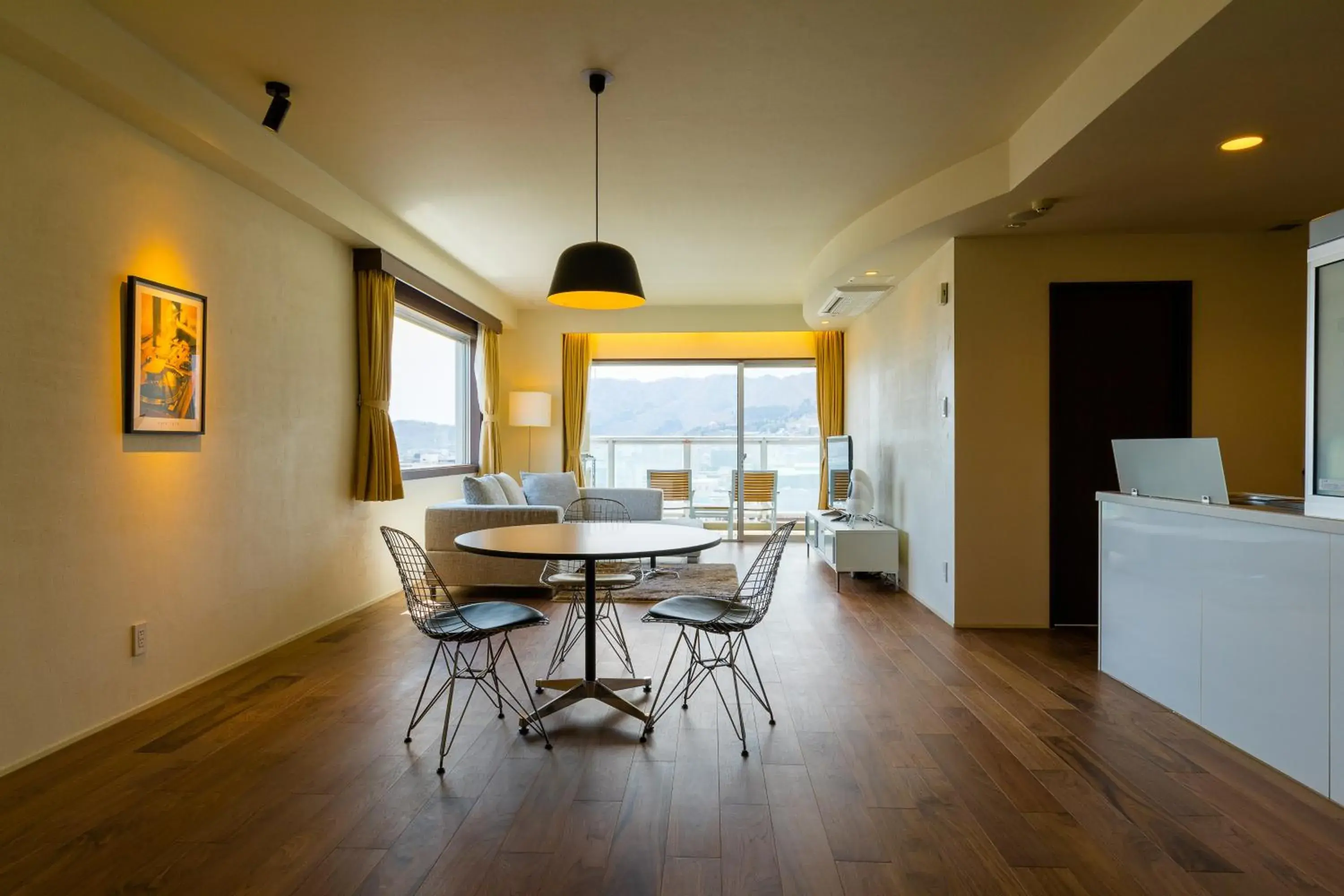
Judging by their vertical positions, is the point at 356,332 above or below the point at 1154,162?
below

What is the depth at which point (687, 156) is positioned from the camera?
3.99 metres

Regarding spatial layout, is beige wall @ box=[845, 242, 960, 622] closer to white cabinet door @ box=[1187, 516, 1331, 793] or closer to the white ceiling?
the white ceiling

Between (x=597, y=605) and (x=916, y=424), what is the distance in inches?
101

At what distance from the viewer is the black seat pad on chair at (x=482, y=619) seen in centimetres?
281

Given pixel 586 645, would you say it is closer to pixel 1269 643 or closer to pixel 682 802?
pixel 682 802

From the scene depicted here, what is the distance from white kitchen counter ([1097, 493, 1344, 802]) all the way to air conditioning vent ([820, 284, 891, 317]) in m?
2.78

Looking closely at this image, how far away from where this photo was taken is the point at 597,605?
205 inches

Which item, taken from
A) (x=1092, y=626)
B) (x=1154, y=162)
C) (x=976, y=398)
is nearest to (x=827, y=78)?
(x=1154, y=162)

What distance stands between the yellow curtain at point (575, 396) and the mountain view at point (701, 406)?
22.7 inches

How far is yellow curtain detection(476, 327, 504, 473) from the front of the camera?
24.5 feet

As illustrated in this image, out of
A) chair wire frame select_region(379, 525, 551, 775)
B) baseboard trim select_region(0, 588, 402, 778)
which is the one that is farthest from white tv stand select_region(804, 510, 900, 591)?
baseboard trim select_region(0, 588, 402, 778)

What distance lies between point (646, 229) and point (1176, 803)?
172 inches

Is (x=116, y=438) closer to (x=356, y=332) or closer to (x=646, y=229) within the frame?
(x=356, y=332)

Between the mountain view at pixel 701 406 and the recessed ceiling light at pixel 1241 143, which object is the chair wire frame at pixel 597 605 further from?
the recessed ceiling light at pixel 1241 143
